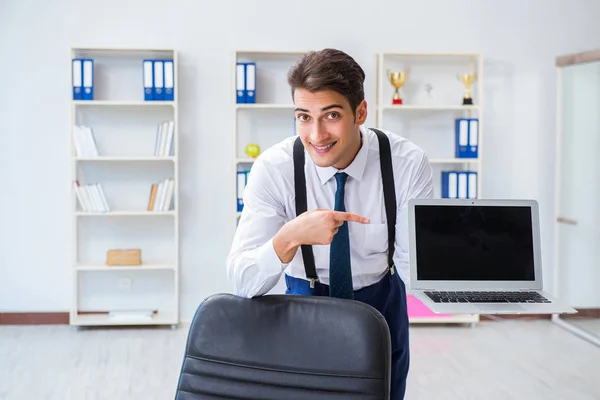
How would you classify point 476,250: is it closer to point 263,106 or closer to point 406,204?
point 406,204

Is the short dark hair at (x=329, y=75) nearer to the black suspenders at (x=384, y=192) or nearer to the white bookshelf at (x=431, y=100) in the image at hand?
the black suspenders at (x=384, y=192)

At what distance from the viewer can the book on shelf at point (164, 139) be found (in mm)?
4652

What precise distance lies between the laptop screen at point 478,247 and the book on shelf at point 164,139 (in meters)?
2.90

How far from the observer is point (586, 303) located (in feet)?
16.6

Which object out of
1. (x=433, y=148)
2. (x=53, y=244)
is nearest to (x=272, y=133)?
(x=433, y=148)

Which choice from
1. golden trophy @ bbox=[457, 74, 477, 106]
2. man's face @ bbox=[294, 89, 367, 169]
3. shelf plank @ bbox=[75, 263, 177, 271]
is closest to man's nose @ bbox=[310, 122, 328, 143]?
man's face @ bbox=[294, 89, 367, 169]

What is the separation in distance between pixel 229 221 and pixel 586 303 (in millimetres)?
2442

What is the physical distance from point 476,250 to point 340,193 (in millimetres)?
427

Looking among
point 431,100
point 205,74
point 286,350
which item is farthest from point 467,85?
point 286,350

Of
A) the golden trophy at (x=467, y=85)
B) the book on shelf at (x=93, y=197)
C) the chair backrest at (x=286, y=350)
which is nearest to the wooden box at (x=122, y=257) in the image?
the book on shelf at (x=93, y=197)

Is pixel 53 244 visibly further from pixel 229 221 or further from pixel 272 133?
pixel 272 133

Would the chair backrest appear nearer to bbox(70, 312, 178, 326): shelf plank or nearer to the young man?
the young man

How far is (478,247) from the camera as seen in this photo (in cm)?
204

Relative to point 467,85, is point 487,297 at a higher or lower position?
lower
